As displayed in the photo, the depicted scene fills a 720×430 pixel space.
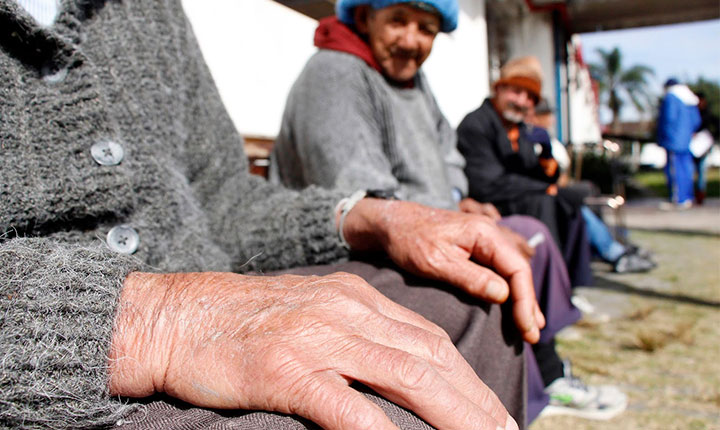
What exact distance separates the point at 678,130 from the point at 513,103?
7.02 m

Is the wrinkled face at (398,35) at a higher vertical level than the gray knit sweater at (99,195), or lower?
higher

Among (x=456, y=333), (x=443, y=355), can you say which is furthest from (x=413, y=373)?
(x=456, y=333)

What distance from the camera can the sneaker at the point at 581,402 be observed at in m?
2.58

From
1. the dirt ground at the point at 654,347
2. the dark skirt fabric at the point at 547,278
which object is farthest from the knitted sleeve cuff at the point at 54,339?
the dirt ground at the point at 654,347

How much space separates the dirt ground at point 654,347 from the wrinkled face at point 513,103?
4.95 ft

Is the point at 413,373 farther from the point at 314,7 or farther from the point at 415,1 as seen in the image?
the point at 314,7

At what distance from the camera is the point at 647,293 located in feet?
16.2

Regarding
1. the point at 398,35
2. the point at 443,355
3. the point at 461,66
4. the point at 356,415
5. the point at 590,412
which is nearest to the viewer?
the point at 356,415

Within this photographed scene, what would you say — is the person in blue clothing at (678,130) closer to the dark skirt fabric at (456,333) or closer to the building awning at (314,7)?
the building awning at (314,7)

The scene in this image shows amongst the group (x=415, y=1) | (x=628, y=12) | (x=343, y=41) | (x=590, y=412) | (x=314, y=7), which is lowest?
(x=590, y=412)

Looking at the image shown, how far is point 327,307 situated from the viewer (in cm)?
71

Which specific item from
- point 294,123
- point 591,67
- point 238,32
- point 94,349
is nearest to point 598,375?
point 294,123

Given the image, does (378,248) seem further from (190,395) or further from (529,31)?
(529,31)

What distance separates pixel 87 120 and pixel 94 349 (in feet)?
1.42
